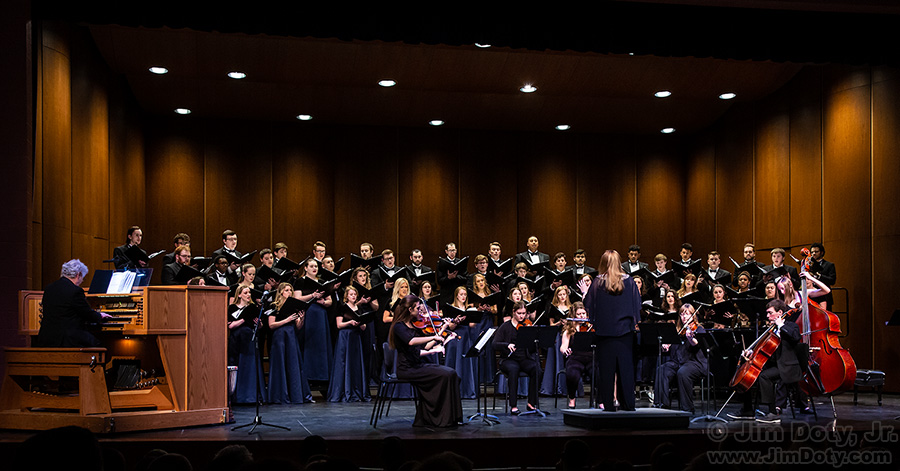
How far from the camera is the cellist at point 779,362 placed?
688 cm

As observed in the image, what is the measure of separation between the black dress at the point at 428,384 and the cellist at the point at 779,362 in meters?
2.43

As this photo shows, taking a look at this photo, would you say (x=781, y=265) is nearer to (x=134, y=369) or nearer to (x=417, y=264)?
(x=417, y=264)

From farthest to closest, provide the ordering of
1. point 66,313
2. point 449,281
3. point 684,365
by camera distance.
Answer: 1. point 449,281
2. point 684,365
3. point 66,313

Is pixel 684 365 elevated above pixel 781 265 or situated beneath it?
situated beneath

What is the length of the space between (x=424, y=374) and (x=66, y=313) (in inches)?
107

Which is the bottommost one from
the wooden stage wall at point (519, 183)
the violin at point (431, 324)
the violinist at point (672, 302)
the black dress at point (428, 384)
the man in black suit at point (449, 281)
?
the black dress at point (428, 384)

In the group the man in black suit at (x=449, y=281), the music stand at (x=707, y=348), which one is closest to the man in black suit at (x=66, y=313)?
the man in black suit at (x=449, y=281)

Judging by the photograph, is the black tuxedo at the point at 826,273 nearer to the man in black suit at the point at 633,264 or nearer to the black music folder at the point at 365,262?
the man in black suit at the point at 633,264

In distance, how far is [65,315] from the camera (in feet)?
19.6

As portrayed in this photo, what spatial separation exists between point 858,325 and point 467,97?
558 cm

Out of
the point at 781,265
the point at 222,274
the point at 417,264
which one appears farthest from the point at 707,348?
the point at 222,274

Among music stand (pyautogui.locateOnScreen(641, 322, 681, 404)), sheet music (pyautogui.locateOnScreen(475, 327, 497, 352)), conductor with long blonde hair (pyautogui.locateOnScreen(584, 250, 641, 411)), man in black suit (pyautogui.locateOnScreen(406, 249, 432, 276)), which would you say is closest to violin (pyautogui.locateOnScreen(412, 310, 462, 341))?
sheet music (pyautogui.locateOnScreen(475, 327, 497, 352))

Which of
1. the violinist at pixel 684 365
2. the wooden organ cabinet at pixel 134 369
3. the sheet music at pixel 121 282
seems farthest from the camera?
the violinist at pixel 684 365

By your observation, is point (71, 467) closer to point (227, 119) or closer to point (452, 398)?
point (452, 398)
